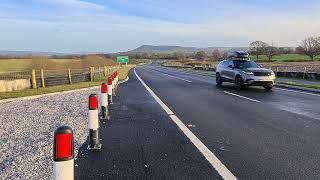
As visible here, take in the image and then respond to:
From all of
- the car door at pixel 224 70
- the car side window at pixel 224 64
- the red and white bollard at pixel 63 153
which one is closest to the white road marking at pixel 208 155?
the red and white bollard at pixel 63 153

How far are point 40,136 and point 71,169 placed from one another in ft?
15.5

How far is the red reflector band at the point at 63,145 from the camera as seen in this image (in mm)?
3527

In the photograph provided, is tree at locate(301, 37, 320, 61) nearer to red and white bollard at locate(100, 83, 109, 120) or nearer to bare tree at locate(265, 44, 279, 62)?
bare tree at locate(265, 44, 279, 62)

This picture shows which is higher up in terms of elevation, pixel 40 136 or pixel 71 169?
pixel 71 169

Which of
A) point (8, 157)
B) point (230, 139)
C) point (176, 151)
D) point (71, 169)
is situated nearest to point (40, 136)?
point (8, 157)

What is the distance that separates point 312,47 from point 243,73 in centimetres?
10470

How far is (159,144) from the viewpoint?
284 inches

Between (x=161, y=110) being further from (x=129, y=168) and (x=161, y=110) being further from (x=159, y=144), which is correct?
(x=129, y=168)

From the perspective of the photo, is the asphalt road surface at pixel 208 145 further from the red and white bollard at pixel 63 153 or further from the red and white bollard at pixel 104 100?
the red and white bollard at pixel 63 153

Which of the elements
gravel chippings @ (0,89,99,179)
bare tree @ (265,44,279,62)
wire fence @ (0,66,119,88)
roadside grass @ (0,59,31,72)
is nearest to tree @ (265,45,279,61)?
bare tree @ (265,44,279,62)

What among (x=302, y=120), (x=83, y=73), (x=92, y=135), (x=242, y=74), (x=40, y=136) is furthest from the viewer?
(x=83, y=73)

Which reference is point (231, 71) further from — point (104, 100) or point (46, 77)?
point (104, 100)

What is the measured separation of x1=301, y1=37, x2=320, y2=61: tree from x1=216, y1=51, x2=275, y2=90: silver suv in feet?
313

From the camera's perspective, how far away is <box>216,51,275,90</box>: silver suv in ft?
66.2
